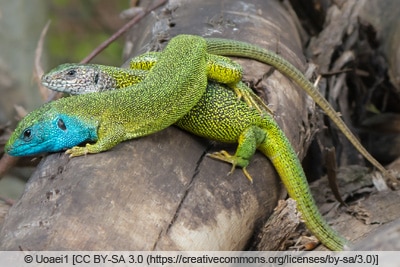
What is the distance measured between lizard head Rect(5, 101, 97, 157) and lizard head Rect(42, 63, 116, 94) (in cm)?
47

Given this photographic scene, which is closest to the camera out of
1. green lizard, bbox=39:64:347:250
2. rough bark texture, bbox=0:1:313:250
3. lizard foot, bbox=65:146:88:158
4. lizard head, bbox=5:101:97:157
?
rough bark texture, bbox=0:1:313:250

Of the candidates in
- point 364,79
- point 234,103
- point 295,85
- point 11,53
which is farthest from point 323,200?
point 11,53

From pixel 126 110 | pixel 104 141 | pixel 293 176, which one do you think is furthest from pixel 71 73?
pixel 293 176

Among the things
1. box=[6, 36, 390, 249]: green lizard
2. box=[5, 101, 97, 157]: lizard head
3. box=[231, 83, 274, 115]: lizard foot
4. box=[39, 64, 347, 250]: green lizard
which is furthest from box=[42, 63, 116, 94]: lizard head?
box=[231, 83, 274, 115]: lizard foot

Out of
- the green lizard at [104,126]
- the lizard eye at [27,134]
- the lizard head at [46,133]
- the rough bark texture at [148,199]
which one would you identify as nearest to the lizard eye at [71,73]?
the green lizard at [104,126]

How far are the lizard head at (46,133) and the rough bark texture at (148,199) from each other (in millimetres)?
98

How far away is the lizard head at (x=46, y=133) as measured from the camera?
3855 mm

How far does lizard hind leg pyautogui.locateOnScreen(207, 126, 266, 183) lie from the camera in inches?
160

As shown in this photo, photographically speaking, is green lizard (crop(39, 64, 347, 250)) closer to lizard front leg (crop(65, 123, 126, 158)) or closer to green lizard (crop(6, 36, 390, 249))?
green lizard (crop(6, 36, 390, 249))

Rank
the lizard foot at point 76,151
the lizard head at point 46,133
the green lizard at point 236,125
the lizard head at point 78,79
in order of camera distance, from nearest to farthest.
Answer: the lizard foot at point 76,151
the lizard head at point 46,133
the green lizard at point 236,125
the lizard head at point 78,79

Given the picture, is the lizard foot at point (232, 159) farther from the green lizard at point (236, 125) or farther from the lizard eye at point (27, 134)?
the lizard eye at point (27, 134)

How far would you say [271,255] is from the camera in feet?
13.0

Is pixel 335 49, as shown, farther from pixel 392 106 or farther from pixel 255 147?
pixel 255 147

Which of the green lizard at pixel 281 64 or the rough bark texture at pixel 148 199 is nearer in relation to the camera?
the rough bark texture at pixel 148 199
